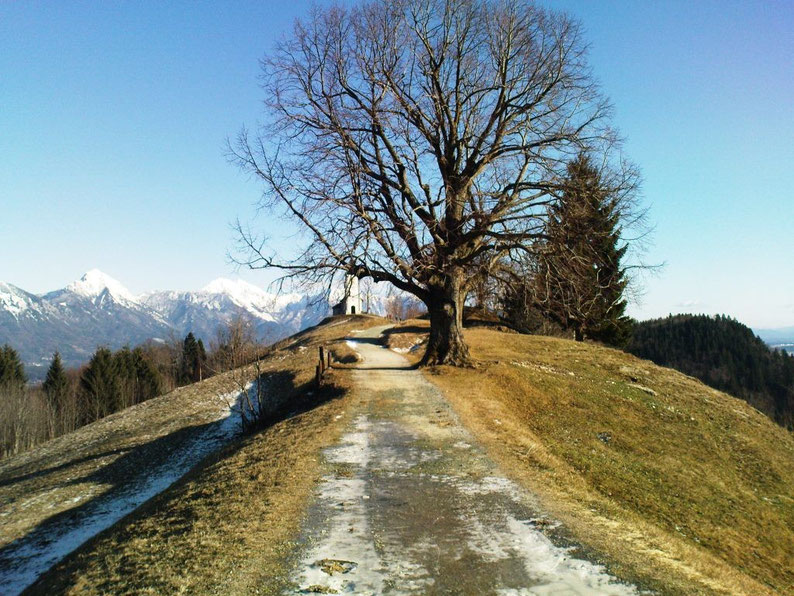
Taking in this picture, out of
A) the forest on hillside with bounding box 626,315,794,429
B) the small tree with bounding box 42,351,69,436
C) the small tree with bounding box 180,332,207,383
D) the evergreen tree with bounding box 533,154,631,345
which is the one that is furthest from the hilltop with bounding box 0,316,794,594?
the forest on hillside with bounding box 626,315,794,429

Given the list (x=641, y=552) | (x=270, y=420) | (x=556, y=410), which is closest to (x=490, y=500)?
(x=641, y=552)

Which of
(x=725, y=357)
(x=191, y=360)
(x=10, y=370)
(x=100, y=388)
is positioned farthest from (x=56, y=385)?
(x=725, y=357)

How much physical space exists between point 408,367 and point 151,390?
5967 cm

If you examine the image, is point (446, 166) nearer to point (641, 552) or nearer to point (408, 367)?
point (408, 367)

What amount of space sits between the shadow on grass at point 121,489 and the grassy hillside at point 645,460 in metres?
6.10

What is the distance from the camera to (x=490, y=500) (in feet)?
28.8

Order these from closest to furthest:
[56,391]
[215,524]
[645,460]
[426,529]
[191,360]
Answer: [426,529]
[215,524]
[645,460]
[56,391]
[191,360]

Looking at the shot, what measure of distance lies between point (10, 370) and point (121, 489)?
187 feet

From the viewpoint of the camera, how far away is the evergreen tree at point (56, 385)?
6016 centimetres

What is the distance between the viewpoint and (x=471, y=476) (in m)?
9.98

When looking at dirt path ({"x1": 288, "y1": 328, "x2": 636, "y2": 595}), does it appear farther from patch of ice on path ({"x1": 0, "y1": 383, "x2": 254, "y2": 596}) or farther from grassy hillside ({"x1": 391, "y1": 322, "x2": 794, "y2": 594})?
patch of ice on path ({"x1": 0, "y1": 383, "x2": 254, "y2": 596})

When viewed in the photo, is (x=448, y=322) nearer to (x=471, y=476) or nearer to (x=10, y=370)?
(x=471, y=476)

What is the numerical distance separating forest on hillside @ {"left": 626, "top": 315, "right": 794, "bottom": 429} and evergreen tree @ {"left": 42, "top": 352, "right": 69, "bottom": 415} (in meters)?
81.1

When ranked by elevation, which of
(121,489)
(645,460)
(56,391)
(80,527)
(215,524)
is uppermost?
(215,524)
